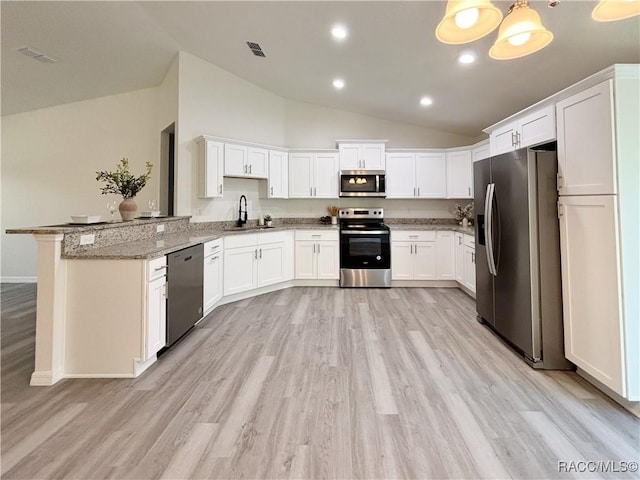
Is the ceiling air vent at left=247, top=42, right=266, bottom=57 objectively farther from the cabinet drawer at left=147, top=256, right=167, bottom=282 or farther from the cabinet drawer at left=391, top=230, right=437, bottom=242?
the cabinet drawer at left=391, top=230, right=437, bottom=242

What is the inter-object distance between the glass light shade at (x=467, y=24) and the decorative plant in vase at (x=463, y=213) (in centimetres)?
376

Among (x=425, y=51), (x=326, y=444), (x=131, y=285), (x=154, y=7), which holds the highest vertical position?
(x=154, y=7)

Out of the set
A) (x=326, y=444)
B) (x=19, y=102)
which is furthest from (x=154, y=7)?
(x=326, y=444)

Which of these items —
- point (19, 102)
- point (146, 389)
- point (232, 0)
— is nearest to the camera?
point (146, 389)

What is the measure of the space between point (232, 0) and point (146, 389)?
11.6 ft

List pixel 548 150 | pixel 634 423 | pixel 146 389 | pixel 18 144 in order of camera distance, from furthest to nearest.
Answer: pixel 18 144, pixel 548 150, pixel 146 389, pixel 634 423

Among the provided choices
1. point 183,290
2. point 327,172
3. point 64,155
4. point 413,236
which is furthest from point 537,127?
point 64,155

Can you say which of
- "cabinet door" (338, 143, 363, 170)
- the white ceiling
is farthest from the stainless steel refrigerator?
"cabinet door" (338, 143, 363, 170)

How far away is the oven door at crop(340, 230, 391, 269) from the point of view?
4.89 metres

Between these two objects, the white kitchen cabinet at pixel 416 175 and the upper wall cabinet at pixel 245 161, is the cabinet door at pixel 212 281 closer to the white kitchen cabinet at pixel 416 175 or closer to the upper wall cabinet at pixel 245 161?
the upper wall cabinet at pixel 245 161

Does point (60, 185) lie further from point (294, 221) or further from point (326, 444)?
point (326, 444)

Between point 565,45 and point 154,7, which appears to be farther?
point 154,7

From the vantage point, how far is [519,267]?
251cm

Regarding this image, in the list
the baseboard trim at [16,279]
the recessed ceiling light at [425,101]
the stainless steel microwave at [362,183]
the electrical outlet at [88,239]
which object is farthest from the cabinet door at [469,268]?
the baseboard trim at [16,279]
